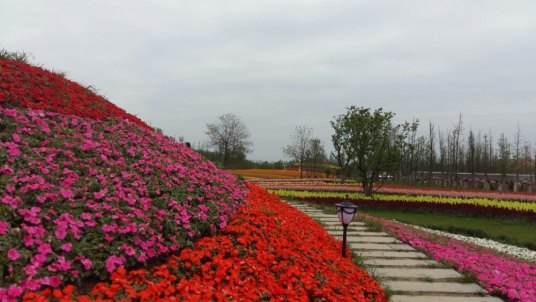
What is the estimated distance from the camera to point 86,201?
377 cm

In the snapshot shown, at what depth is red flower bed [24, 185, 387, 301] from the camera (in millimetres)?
3223

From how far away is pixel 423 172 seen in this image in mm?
33781

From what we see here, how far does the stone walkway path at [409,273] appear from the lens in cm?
494

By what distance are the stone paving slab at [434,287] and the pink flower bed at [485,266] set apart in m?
0.17

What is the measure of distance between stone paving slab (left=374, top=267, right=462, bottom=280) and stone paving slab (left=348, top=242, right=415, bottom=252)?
883 mm

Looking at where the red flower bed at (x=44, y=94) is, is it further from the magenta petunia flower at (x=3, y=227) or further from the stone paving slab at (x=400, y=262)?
the stone paving slab at (x=400, y=262)

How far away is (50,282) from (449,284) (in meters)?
4.39

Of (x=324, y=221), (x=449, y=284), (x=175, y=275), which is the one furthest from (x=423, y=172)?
(x=175, y=275)

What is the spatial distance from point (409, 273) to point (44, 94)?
216 inches

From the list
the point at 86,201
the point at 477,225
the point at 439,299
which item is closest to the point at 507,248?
the point at 477,225

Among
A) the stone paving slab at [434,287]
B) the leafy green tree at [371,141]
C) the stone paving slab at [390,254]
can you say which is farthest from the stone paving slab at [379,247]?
the leafy green tree at [371,141]

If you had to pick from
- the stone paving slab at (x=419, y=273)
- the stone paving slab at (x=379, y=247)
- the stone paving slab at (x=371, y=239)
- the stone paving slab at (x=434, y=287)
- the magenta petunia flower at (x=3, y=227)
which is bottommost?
the stone paving slab at (x=434, y=287)

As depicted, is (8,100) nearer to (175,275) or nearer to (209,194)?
(209,194)

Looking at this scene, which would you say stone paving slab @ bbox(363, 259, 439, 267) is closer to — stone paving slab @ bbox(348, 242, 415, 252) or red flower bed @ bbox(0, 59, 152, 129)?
stone paving slab @ bbox(348, 242, 415, 252)
